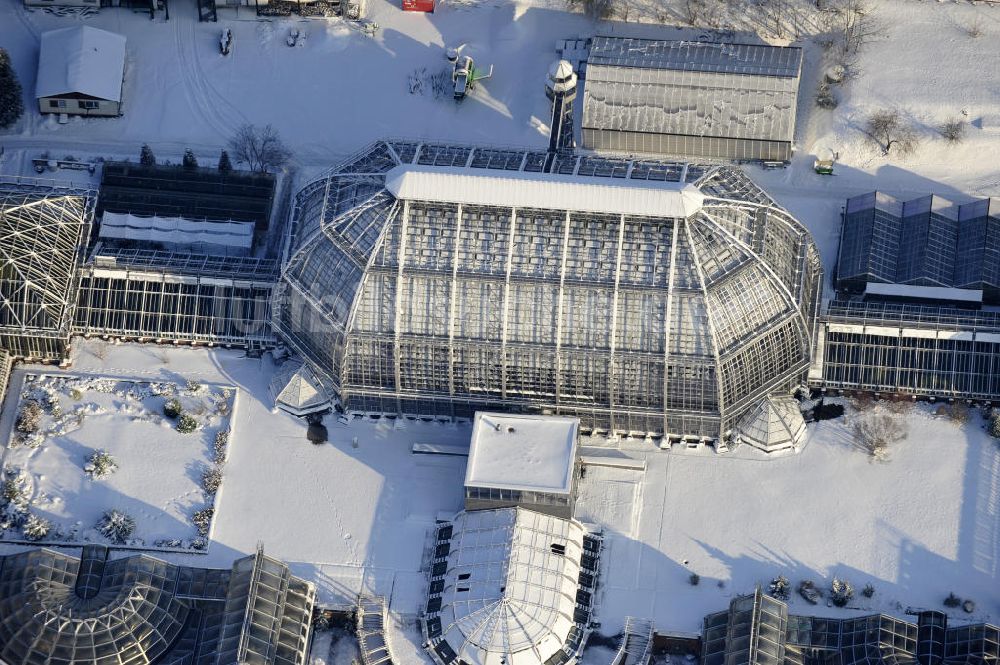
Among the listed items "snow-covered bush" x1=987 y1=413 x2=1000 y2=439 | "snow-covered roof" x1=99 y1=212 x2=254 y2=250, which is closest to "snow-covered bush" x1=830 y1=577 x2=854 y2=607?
"snow-covered bush" x1=987 y1=413 x2=1000 y2=439

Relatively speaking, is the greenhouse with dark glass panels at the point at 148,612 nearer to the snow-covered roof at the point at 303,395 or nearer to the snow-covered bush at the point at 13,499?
the snow-covered bush at the point at 13,499

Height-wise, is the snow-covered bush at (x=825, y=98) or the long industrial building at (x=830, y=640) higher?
the snow-covered bush at (x=825, y=98)

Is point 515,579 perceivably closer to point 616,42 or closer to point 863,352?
point 863,352

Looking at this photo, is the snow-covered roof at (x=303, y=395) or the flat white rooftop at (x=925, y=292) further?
the flat white rooftop at (x=925, y=292)

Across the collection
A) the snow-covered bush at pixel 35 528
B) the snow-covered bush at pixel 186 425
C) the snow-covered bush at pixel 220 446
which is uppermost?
the snow-covered bush at pixel 186 425

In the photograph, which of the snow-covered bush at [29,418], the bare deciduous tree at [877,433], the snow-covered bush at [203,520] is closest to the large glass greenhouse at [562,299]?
the bare deciduous tree at [877,433]

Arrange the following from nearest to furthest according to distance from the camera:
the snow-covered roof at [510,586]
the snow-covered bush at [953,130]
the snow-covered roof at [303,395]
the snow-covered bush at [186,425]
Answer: the snow-covered roof at [510,586] → the snow-covered bush at [186,425] → the snow-covered roof at [303,395] → the snow-covered bush at [953,130]
